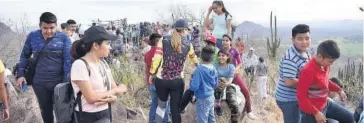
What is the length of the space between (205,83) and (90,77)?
6.99 feet

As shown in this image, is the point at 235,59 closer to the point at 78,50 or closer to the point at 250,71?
the point at 78,50

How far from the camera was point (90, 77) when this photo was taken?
3.15m

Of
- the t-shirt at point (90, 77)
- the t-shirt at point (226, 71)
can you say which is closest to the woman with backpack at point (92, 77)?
the t-shirt at point (90, 77)

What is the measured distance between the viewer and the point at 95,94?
3.13 meters

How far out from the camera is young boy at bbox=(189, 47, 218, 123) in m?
5.04

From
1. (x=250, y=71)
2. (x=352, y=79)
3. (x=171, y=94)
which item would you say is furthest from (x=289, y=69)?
(x=352, y=79)

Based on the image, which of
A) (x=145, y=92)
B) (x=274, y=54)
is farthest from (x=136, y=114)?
(x=274, y=54)

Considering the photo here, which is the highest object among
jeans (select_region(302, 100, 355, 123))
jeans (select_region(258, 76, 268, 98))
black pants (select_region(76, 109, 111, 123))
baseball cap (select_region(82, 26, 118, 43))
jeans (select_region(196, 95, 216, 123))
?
baseball cap (select_region(82, 26, 118, 43))

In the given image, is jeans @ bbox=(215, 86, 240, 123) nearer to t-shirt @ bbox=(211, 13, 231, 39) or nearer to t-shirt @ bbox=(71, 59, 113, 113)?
t-shirt @ bbox=(211, 13, 231, 39)

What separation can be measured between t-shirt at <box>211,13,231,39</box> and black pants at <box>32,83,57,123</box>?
9.46ft

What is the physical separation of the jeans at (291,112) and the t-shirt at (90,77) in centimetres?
154

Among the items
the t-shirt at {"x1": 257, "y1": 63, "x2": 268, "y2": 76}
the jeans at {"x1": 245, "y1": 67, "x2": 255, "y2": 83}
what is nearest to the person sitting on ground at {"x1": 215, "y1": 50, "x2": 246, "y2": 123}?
the t-shirt at {"x1": 257, "y1": 63, "x2": 268, "y2": 76}

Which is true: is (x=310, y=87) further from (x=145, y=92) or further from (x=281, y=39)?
(x=281, y=39)

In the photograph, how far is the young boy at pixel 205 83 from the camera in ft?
16.5
